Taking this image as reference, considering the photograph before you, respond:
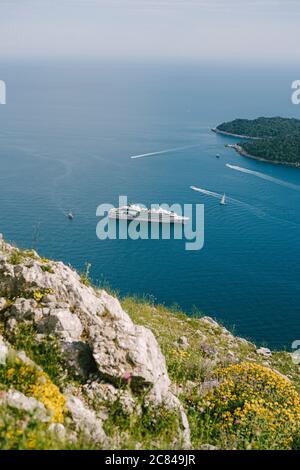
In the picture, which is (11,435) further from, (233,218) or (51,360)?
(233,218)

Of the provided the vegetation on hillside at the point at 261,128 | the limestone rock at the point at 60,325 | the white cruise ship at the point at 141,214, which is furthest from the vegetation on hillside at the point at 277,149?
the limestone rock at the point at 60,325

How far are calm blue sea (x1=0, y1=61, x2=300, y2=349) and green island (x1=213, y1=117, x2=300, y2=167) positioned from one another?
112 inches

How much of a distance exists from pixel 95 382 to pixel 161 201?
173 feet

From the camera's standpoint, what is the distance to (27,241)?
147 ft

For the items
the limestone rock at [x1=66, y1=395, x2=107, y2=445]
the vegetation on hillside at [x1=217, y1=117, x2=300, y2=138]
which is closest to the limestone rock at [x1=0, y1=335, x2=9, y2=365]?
the limestone rock at [x1=66, y1=395, x2=107, y2=445]

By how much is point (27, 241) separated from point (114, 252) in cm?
833

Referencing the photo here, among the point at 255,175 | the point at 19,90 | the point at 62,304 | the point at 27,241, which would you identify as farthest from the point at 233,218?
Answer: the point at 19,90

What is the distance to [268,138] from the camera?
95.1 meters

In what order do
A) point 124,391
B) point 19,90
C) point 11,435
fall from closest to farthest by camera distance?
point 11,435, point 124,391, point 19,90

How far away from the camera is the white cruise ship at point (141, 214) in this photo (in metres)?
53.6

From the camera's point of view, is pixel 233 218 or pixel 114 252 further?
pixel 233 218

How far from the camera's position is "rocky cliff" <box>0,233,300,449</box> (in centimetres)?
535

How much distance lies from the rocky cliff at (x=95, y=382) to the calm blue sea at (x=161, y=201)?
4680mm

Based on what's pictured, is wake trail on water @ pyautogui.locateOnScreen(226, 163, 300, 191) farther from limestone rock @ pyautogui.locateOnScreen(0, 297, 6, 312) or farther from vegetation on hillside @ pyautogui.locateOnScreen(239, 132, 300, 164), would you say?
limestone rock @ pyautogui.locateOnScreen(0, 297, 6, 312)
